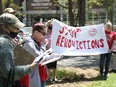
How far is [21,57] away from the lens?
13.3 feet

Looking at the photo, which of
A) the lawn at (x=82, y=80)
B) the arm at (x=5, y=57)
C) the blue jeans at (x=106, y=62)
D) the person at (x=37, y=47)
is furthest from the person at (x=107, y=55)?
the arm at (x=5, y=57)

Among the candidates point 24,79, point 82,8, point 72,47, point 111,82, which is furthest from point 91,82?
point 82,8

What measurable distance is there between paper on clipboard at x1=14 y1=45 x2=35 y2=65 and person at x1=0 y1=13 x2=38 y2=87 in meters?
0.31

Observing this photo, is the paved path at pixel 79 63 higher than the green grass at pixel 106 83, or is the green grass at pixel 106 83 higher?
the green grass at pixel 106 83

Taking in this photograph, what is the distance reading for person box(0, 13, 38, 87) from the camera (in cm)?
347

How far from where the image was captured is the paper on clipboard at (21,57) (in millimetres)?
4016

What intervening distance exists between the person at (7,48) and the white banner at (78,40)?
5766 millimetres

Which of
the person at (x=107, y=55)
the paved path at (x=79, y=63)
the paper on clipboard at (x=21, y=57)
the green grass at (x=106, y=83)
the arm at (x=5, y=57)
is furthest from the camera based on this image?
the paved path at (x=79, y=63)

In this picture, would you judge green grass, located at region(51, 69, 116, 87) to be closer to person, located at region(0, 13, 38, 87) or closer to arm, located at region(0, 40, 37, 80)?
person, located at region(0, 13, 38, 87)

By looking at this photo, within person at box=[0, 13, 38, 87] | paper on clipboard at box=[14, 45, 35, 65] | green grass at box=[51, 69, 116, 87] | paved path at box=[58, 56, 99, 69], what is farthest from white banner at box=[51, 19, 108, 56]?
person at box=[0, 13, 38, 87]

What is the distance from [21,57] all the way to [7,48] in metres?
0.59

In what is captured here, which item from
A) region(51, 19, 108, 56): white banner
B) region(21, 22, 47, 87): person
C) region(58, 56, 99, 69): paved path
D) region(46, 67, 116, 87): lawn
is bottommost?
region(58, 56, 99, 69): paved path

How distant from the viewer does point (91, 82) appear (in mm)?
9531

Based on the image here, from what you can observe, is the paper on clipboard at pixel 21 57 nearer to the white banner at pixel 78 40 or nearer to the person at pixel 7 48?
the person at pixel 7 48
